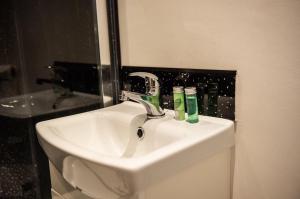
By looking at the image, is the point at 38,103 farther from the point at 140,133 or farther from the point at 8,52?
the point at 140,133

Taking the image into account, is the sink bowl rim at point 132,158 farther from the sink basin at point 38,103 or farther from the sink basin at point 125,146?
the sink basin at point 38,103

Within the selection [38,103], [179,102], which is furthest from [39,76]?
[179,102]

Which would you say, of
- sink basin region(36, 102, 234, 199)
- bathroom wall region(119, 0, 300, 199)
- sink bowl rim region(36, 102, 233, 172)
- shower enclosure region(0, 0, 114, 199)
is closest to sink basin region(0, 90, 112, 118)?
shower enclosure region(0, 0, 114, 199)

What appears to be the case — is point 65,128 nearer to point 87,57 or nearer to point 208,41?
point 87,57

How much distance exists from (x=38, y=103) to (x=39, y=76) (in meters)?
0.11

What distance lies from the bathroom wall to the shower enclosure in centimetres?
37

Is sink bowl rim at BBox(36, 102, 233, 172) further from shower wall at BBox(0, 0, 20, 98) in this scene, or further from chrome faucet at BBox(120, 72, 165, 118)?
shower wall at BBox(0, 0, 20, 98)

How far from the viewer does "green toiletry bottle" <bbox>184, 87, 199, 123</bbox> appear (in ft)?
2.78

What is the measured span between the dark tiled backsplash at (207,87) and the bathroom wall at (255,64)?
0.02m

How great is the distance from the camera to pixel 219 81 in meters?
0.87

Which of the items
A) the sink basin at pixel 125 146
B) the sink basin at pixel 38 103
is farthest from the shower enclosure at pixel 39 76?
the sink basin at pixel 125 146

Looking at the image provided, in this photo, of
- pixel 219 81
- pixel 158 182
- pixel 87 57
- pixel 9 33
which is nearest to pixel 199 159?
pixel 158 182

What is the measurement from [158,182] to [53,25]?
0.79 m

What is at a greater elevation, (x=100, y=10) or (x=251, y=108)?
(x=100, y=10)
